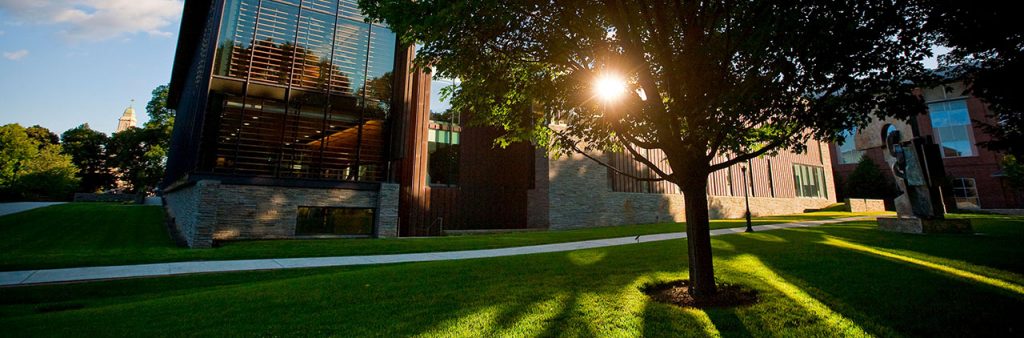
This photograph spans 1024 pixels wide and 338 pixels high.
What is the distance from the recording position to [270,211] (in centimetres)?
1505

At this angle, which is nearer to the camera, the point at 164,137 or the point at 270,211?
the point at 270,211

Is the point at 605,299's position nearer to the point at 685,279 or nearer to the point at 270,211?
the point at 685,279

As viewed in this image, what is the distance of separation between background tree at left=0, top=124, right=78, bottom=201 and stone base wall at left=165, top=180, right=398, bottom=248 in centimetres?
3673

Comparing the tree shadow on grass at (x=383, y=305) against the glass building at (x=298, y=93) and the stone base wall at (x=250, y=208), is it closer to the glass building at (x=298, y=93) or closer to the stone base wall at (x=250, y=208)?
the stone base wall at (x=250, y=208)

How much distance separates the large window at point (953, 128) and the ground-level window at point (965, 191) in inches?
108

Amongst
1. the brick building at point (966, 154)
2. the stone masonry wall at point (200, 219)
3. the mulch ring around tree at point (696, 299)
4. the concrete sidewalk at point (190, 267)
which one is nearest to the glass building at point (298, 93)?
the stone masonry wall at point (200, 219)

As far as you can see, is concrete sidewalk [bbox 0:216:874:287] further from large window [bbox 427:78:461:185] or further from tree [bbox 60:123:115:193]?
tree [bbox 60:123:115:193]

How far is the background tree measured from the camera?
37281 mm

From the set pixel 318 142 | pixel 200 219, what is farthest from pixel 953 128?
pixel 200 219

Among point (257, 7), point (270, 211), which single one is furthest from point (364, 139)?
point (257, 7)

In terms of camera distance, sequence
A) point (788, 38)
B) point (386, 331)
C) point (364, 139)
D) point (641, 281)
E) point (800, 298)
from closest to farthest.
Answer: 1. point (386, 331)
2. point (788, 38)
3. point (800, 298)
4. point (641, 281)
5. point (364, 139)

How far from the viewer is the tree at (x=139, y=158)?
45719mm

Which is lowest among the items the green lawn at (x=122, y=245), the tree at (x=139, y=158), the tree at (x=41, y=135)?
the green lawn at (x=122, y=245)

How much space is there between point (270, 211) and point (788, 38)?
646 inches
